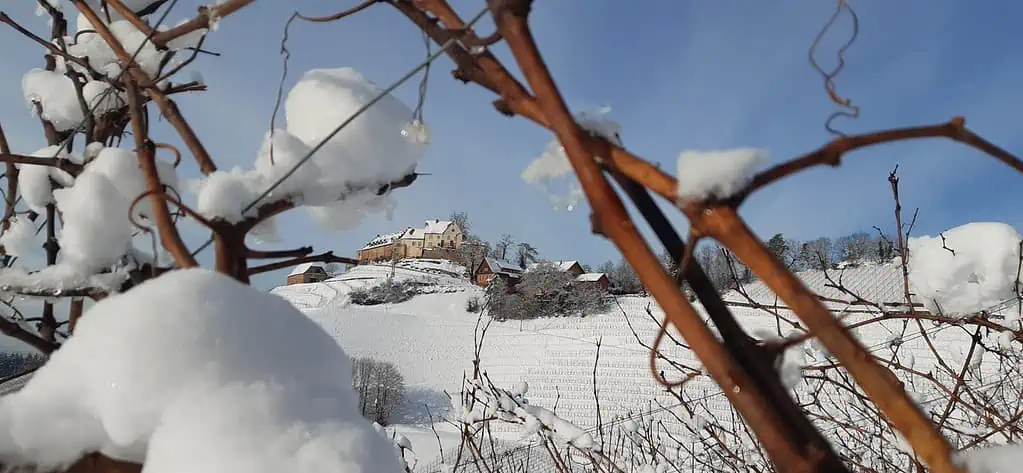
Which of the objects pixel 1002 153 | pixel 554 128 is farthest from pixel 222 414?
pixel 1002 153

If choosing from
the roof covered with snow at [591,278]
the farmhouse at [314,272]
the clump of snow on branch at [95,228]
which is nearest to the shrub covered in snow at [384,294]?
the roof covered with snow at [591,278]

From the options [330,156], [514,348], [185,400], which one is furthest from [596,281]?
[185,400]

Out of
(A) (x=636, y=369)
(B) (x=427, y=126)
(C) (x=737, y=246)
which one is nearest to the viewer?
(C) (x=737, y=246)

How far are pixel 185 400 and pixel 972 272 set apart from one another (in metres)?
1.02

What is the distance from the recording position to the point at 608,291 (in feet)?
43.4

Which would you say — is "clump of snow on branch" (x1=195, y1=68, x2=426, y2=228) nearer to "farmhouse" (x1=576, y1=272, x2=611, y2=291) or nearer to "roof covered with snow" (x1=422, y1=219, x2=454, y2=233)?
"farmhouse" (x1=576, y1=272, x2=611, y2=291)

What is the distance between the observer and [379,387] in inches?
365

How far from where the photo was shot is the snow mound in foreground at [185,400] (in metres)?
0.18

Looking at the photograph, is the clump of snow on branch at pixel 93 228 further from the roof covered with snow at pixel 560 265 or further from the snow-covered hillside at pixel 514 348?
the roof covered with snow at pixel 560 265

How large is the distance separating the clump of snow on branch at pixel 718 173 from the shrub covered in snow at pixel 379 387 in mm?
8697

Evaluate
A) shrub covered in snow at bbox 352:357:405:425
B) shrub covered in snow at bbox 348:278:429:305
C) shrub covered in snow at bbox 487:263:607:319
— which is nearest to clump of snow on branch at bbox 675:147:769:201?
shrub covered in snow at bbox 352:357:405:425

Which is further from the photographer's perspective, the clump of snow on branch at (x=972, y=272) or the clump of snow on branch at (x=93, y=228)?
the clump of snow on branch at (x=972, y=272)

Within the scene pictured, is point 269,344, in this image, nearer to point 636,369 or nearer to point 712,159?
point 712,159

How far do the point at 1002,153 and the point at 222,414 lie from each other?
23 centimetres
